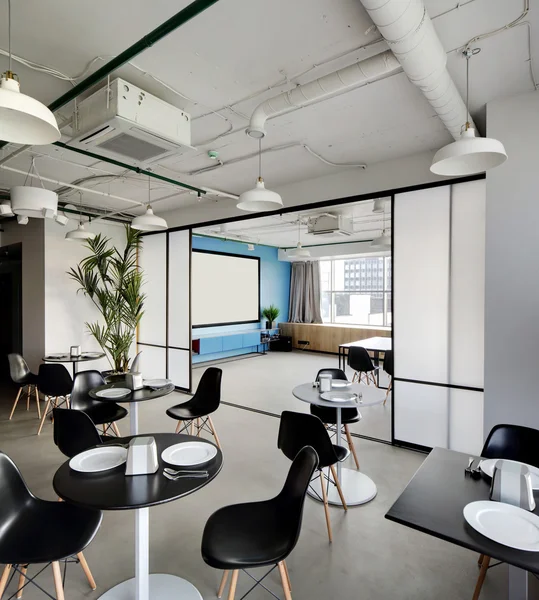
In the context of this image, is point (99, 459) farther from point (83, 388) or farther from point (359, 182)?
point (359, 182)

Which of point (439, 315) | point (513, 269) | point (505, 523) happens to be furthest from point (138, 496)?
Result: point (439, 315)

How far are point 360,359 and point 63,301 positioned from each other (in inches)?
179

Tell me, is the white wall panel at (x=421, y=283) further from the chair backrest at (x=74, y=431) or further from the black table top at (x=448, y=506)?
the chair backrest at (x=74, y=431)

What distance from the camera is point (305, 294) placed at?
35.1 ft

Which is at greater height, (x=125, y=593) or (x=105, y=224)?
(x=105, y=224)

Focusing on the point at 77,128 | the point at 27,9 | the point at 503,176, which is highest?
the point at 27,9

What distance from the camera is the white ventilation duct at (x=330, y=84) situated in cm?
200

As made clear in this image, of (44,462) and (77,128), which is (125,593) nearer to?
(44,462)

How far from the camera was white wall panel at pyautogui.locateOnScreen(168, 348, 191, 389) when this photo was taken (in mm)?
5711

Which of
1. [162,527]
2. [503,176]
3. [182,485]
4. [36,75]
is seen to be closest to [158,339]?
[162,527]

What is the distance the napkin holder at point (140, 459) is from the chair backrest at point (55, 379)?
286 cm

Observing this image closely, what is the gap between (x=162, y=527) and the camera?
2.45m

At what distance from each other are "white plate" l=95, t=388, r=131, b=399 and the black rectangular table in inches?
95.9

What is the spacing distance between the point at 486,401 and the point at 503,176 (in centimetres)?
166
